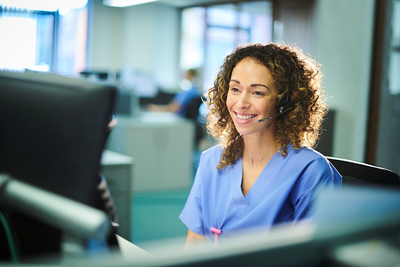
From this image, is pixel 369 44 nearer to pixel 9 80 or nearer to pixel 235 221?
pixel 235 221

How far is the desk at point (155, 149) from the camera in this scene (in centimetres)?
372

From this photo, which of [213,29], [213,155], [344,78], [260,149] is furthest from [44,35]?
[260,149]

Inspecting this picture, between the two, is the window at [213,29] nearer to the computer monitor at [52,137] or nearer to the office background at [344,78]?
the office background at [344,78]

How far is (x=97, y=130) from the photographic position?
43 centimetres

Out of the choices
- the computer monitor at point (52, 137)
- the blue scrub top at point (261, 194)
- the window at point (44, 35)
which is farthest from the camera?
the window at point (44, 35)

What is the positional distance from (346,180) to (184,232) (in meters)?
1.84

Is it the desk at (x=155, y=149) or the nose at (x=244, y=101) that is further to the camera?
the desk at (x=155, y=149)

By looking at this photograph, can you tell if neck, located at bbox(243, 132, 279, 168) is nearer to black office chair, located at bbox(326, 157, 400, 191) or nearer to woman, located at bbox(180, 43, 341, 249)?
woman, located at bbox(180, 43, 341, 249)

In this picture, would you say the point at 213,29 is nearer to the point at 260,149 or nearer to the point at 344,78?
the point at 344,78

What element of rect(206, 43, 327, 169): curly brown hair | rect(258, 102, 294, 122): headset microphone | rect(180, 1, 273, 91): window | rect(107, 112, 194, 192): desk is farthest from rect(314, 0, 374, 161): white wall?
rect(180, 1, 273, 91): window

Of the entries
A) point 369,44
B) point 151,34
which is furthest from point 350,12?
point 151,34

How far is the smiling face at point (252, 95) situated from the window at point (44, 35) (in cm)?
551

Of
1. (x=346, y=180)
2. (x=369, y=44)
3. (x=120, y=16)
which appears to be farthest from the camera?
(x=120, y=16)

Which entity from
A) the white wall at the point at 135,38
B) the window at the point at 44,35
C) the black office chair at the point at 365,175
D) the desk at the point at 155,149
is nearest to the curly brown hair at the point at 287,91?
the black office chair at the point at 365,175
